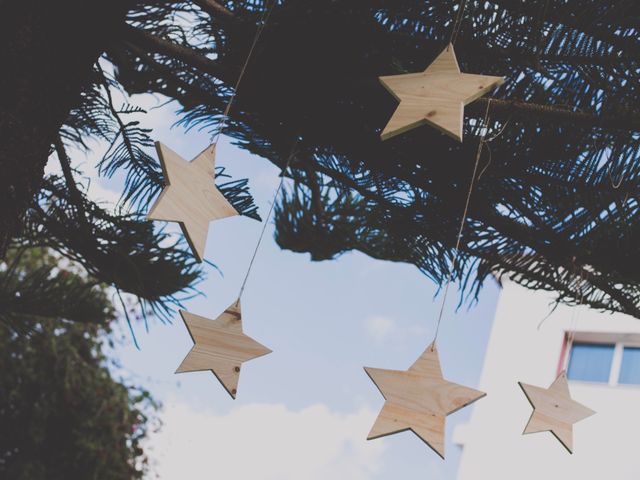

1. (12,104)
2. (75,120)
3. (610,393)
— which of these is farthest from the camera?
(610,393)

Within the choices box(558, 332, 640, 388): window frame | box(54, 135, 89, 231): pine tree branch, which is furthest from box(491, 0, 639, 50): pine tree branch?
box(558, 332, 640, 388): window frame

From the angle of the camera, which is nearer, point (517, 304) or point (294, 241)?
point (294, 241)

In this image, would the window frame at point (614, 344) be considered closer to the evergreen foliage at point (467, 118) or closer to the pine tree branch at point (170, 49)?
the evergreen foliage at point (467, 118)

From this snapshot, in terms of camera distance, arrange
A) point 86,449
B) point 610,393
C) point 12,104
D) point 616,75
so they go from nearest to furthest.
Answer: point 12,104, point 616,75, point 86,449, point 610,393

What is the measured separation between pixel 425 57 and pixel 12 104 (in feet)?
1.78

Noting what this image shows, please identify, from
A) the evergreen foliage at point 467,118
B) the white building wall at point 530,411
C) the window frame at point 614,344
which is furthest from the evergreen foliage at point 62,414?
the window frame at point 614,344

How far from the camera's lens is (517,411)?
543 centimetres

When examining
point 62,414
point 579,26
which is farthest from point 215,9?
point 62,414

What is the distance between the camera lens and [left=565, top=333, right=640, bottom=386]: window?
16.5 ft

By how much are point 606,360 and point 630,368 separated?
0.15 metres

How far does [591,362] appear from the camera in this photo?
5.16 m

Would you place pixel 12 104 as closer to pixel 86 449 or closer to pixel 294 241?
pixel 294 241

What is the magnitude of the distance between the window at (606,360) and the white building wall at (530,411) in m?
0.06

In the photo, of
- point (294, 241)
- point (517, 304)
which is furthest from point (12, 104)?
point (517, 304)
